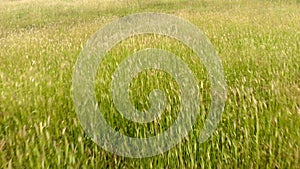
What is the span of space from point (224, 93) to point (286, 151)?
2.66ft

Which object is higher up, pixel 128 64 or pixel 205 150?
pixel 128 64

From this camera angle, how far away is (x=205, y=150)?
1794mm

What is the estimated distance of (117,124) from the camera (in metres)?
2.11

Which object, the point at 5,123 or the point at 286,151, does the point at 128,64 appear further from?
the point at 286,151

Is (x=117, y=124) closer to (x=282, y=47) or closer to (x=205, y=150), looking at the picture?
(x=205, y=150)

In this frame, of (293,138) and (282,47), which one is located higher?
(282,47)

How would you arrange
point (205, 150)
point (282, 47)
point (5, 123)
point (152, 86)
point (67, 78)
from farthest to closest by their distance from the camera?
point (282, 47), point (67, 78), point (152, 86), point (5, 123), point (205, 150)

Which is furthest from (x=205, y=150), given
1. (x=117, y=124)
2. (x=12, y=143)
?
(x=12, y=143)

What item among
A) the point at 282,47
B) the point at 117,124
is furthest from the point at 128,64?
the point at 282,47

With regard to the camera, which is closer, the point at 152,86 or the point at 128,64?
the point at 152,86

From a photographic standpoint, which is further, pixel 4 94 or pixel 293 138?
pixel 4 94

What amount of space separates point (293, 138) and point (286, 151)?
131 mm

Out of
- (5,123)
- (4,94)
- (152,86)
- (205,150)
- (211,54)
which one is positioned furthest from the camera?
(211,54)

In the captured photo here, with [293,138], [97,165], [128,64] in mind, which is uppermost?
[128,64]
